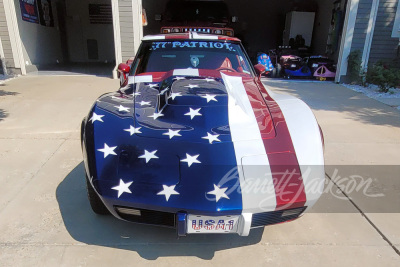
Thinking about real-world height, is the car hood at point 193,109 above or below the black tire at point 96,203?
above

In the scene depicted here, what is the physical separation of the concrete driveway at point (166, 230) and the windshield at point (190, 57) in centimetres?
144

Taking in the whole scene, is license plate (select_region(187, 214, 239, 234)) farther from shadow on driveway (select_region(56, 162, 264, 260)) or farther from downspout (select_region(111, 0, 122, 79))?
downspout (select_region(111, 0, 122, 79))

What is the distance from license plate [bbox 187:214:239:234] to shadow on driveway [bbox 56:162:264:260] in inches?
13.2

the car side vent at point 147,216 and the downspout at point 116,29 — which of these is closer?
the car side vent at point 147,216

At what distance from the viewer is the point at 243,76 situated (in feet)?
10.6

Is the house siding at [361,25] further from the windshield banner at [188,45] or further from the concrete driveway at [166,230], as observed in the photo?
the windshield banner at [188,45]

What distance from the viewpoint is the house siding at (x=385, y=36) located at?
324 inches

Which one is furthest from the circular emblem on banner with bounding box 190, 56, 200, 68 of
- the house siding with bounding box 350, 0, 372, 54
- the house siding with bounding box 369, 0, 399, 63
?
the house siding with bounding box 369, 0, 399, 63

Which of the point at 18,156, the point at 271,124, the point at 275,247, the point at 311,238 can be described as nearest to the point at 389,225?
the point at 311,238

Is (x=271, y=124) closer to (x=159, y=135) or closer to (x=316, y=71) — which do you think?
(x=159, y=135)

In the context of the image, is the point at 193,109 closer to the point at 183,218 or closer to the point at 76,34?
the point at 183,218

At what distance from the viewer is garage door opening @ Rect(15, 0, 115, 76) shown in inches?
459

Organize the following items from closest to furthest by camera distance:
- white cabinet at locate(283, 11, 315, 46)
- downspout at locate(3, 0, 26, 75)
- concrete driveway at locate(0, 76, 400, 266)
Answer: concrete driveway at locate(0, 76, 400, 266)
downspout at locate(3, 0, 26, 75)
white cabinet at locate(283, 11, 315, 46)

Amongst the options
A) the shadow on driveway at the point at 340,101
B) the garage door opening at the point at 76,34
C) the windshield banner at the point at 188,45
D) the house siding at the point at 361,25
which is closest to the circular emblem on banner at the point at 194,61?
the windshield banner at the point at 188,45
